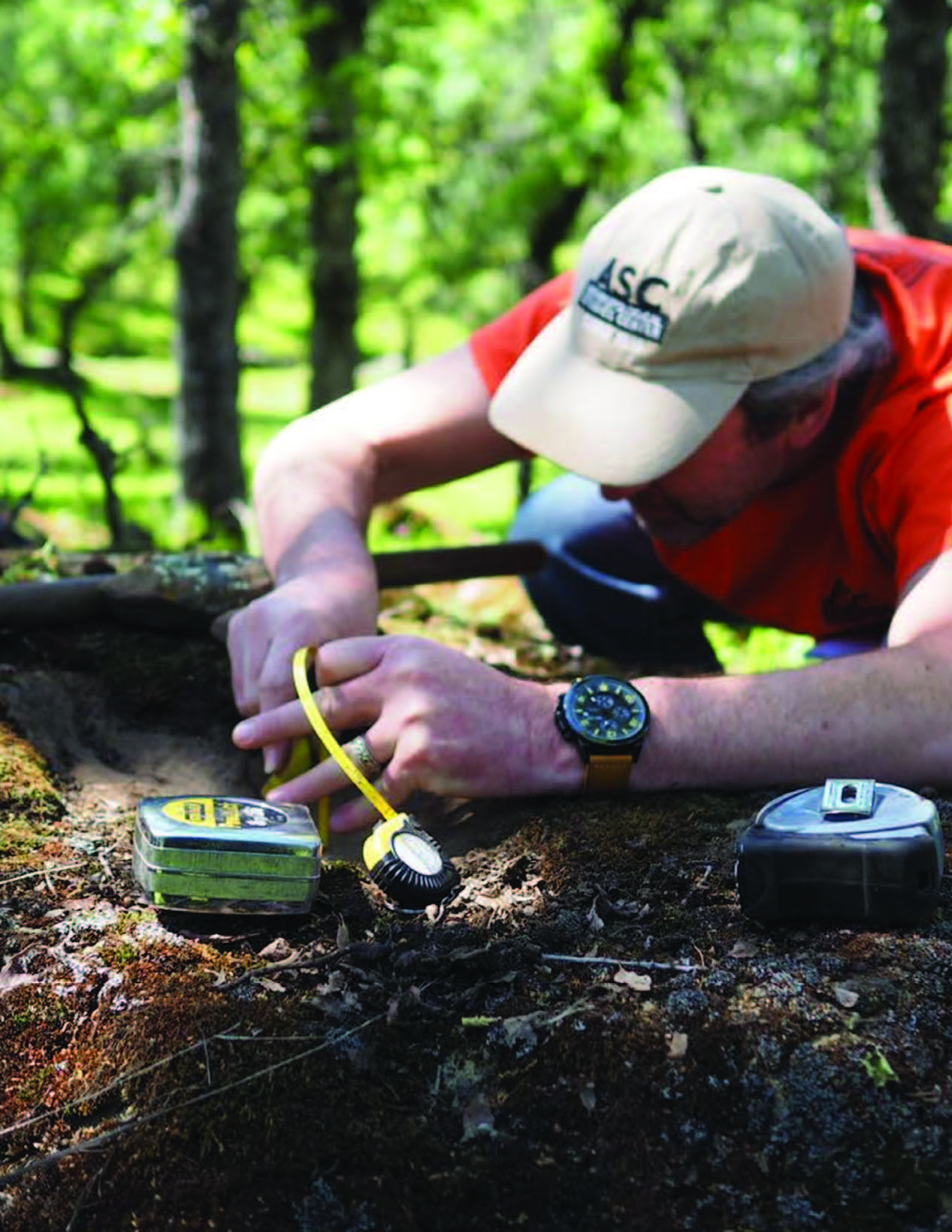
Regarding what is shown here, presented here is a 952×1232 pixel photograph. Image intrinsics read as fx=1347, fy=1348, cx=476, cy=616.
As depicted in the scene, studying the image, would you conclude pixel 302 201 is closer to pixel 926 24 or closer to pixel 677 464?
pixel 926 24

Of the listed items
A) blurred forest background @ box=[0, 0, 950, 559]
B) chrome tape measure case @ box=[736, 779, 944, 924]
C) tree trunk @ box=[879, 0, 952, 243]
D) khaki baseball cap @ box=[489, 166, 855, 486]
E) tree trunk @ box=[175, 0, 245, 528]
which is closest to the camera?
chrome tape measure case @ box=[736, 779, 944, 924]

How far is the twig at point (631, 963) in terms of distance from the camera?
2.03 meters

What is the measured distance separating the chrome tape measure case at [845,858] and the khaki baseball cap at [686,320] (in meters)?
0.95

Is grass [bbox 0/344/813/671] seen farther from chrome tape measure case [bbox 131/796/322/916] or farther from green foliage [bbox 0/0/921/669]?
chrome tape measure case [bbox 131/796/322/916]

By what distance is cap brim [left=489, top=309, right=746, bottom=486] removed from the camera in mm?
2793

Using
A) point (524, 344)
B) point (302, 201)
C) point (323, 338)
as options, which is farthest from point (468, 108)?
point (524, 344)

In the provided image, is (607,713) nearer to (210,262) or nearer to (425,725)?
(425,725)

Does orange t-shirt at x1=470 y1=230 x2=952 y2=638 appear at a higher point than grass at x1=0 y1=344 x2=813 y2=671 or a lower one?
higher

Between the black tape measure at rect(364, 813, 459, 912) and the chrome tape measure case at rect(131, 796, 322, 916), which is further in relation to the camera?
the black tape measure at rect(364, 813, 459, 912)

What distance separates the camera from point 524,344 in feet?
11.4

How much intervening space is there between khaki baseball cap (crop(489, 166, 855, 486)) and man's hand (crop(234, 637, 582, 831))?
1.92 ft

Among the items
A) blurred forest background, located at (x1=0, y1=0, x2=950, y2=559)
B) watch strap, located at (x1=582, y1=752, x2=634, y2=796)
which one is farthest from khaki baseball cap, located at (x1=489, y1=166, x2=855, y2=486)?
blurred forest background, located at (x1=0, y1=0, x2=950, y2=559)

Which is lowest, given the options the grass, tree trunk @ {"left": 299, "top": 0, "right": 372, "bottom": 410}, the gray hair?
the grass

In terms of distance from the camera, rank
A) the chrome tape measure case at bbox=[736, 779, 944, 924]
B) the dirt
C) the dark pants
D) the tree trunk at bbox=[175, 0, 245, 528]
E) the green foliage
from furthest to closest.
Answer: the green foliage
the tree trunk at bbox=[175, 0, 245, 528]
the dark pants
the chrome tape measure case at bbox=[736, 779, 944, 924]
the dirt
